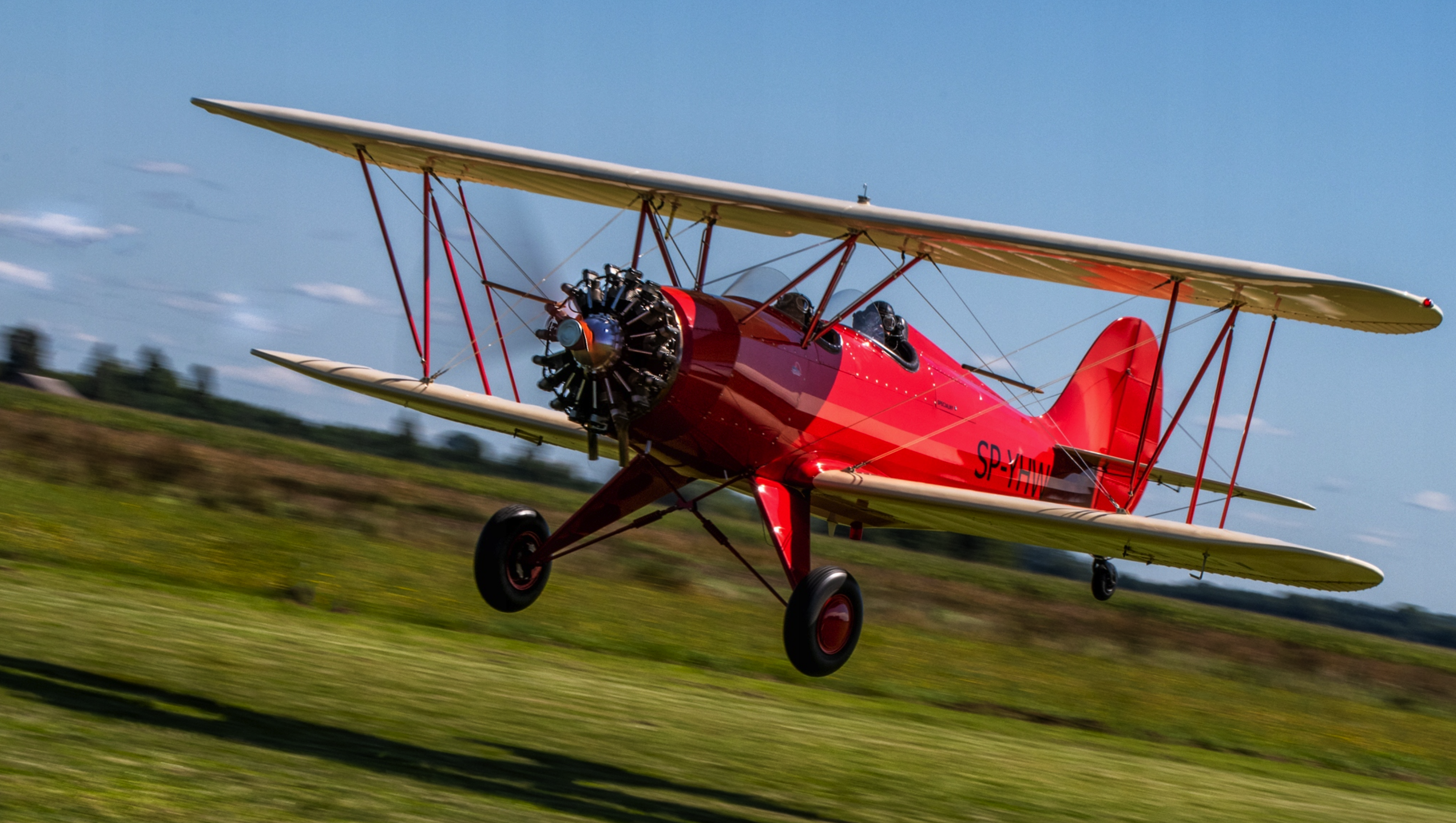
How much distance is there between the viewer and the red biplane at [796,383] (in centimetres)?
849

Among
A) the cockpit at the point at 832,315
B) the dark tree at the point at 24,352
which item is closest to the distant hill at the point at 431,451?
the dark tree at the point at 24,352

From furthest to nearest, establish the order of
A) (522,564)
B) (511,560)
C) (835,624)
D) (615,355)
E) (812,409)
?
(522,564), (511,560), (812,409), (835,624), (615,355)

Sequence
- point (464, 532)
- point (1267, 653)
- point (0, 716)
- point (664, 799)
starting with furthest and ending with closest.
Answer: point (1267, 653) → point (464, 532) → point (664, 799) → point (0, 716)

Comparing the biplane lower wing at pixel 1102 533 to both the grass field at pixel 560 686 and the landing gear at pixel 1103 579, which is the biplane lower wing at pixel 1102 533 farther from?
the landing gear at pixel 1103 579

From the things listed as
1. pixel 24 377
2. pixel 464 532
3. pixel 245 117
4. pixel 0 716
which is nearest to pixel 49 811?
pixel 0 716

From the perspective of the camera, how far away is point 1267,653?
29.6m

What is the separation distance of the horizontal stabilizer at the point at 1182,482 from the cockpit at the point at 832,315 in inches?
104

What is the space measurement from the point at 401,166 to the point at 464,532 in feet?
46.4

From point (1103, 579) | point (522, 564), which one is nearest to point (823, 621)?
point (522, 564)

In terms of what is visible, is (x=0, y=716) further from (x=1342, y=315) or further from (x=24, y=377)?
(x=24, y=377)

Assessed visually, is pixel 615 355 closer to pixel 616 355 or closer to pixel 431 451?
pixel 616 355

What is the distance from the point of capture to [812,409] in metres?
9.66

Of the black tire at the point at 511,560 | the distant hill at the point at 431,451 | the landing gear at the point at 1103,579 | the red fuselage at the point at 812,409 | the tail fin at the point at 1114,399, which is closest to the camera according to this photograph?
the red fuselage at the point at 812,409

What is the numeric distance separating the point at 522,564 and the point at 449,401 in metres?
1.59
